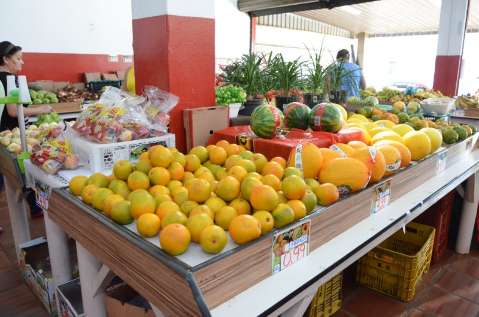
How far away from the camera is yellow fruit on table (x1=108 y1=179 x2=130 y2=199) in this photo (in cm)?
134

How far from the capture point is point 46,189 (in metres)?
1.83

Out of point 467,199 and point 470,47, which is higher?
point 470,47

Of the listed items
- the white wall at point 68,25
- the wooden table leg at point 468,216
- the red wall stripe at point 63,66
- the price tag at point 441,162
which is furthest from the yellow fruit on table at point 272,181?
the white wall at point 68,25

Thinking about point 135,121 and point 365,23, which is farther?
point 365,23

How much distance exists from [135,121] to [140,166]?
22.7 inches

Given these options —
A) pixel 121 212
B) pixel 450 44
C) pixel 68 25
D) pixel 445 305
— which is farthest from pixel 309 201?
pixel 450 44

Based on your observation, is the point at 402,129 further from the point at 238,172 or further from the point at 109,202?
the point at 109,202

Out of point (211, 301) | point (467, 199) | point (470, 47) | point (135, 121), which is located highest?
point (470, 47)

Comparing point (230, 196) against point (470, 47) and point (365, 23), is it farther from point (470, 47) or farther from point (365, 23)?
point (470, 47)

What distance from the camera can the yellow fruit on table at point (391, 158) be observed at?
64.7 inches

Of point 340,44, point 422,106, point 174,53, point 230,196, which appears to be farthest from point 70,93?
point 340,44

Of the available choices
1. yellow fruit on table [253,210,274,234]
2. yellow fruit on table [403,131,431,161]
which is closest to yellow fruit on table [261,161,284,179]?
yellow fruit on table [253,210,274,234]

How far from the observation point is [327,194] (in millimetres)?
1340

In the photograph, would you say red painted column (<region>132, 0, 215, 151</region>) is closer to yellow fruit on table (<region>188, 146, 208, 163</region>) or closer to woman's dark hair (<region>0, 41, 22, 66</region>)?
yellow fruit on table (<region>188, 146, 208, 163</region>)
